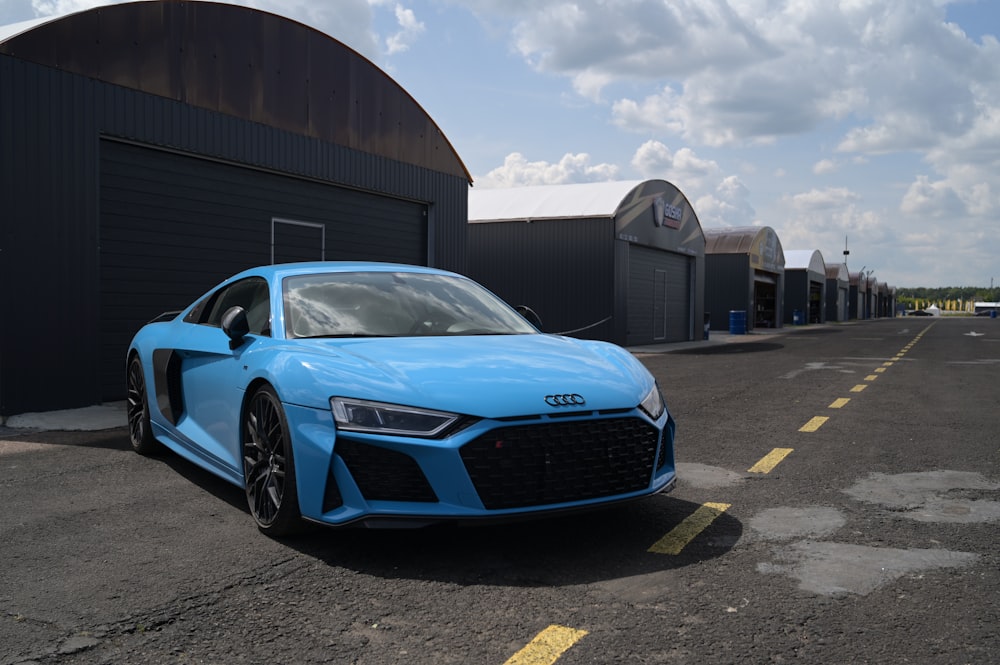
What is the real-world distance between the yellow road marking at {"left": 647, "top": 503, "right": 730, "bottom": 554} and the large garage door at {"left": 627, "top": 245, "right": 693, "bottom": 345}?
1851 cm

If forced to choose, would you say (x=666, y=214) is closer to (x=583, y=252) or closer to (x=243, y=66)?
(x=583, y=252)

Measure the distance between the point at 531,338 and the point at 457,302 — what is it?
0.63m

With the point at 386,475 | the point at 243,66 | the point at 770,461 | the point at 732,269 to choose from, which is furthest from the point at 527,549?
the point at 732,269

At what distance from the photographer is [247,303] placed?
15.8 ft


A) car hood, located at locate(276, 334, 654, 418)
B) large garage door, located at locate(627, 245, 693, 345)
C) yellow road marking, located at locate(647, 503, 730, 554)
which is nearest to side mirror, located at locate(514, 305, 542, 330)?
car hood, located at locate(276, 334, 654, 418)

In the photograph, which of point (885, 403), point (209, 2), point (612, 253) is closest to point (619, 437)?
point (885, 403)

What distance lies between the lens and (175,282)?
394 inches

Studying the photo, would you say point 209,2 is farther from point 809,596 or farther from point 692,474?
point 809,596

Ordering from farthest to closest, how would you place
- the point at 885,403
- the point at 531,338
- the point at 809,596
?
the point at 885,403, the point at 531,338, the point at 809,596

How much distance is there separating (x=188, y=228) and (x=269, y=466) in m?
7.26

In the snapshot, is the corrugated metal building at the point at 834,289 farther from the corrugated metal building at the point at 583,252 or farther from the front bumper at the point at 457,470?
the front bumper at the point at 457,470

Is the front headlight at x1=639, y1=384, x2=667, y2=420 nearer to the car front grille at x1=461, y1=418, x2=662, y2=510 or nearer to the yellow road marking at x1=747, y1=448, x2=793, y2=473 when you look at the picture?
the car front grille at x1=461, y1=418, x2=662, y2=510

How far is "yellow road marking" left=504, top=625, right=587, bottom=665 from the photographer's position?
250cm

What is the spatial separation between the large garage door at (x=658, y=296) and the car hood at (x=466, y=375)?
1907 centimetres
